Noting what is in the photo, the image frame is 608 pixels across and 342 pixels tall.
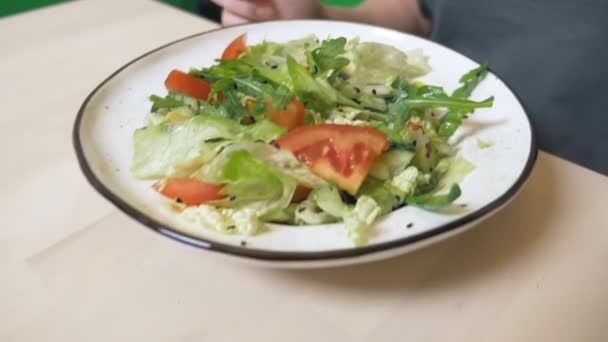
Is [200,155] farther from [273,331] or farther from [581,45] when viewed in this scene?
[581,45]

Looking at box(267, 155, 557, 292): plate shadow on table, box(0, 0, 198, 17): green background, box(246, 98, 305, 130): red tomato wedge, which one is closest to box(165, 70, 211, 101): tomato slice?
box(246, 98, 305, 130): red tomato wedge

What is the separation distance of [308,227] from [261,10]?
0.64m

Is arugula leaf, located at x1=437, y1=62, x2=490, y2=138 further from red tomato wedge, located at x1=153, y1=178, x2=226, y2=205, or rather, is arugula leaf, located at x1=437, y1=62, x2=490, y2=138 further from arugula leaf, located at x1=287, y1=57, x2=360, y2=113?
red tomato wedge, located at x1=153, y1=178, x2=226, y2=205

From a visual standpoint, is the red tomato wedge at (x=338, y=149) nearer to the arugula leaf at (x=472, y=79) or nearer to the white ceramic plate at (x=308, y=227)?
the white ceramic plate at (x=308, y=227)

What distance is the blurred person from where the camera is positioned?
39.1 inches

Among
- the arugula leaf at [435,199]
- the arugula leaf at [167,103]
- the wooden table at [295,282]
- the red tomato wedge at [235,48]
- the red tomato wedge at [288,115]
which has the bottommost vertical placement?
the wooden table at [295,282]

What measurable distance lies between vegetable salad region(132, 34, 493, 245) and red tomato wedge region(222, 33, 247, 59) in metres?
0.02

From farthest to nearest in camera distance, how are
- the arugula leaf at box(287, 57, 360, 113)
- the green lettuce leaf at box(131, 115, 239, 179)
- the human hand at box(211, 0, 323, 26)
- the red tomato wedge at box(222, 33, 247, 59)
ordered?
the human hand at box(211, 0, 323, 26) → the red tomato wedge at box(222, 33, 247, 59) → the arugula leaf at box(287, 57, 360, 113) → the green lettuce leaf at box(131, 115, 239, 179)

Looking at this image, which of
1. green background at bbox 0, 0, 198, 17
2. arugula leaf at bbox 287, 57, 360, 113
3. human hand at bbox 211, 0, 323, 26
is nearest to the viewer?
arugula leaf at bbox 287, 57, 360, 113

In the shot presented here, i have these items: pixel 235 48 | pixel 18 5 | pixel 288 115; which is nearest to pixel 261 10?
pixel 235 48

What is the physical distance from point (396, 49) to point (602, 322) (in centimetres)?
51

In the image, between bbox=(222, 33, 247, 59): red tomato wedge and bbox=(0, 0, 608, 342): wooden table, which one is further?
Answer: bbox=(222, 33, 247, 59): red tomato wedge

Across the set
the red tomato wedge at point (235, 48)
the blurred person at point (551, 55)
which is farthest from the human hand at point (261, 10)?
the red tomato wedge at point (235, 48)

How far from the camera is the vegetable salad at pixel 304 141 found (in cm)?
62
